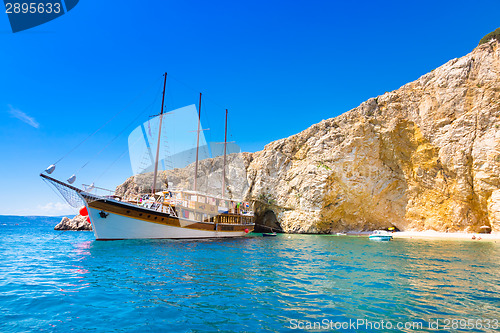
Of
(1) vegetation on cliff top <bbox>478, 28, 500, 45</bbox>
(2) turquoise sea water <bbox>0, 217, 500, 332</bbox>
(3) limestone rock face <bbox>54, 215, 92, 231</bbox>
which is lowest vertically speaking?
(3) limestone rock face <bbox>54, 215, 92, 231</bbox>

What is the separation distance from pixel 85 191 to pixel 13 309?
68.0ft

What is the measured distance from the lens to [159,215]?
28828mm

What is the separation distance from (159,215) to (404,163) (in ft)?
142

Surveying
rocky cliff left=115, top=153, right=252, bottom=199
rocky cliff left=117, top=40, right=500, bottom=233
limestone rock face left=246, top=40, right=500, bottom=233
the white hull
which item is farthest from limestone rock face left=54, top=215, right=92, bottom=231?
limestone rock face left=246, top=40, right=500, bottom=233

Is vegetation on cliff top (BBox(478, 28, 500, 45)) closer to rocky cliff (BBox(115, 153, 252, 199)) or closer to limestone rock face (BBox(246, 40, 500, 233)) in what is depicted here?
limestone rock face (BBox(246, 40, 500, 233))

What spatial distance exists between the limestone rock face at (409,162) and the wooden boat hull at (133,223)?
27379 millimetres

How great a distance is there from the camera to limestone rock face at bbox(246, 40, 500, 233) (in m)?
40.6

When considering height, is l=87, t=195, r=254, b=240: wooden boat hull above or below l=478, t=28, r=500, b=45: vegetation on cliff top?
below

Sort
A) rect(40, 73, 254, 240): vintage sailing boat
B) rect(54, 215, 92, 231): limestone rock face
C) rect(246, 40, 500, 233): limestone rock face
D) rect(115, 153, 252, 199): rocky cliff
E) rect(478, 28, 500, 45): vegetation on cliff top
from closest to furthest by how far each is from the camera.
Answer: rect(40, 73, 254, 240): vintage sailing boat → rect(246, 40, 500, 233): limestone rock face → rect(478, 28, 500, 45): vegetation on cliff top → rect(54, 215, 92, 231): limestone rock face → rect(115, 153, 252, 199): rocky cliff

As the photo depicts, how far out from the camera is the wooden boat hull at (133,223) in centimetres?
2575

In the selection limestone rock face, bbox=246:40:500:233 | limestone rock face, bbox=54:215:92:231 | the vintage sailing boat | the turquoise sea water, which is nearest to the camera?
the turquoise sea water

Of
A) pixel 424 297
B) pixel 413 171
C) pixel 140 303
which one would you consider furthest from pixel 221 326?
pixel 413 171

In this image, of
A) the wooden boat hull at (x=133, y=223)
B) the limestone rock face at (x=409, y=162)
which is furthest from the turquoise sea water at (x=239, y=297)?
the limestone rock face at (x=409, y=162)

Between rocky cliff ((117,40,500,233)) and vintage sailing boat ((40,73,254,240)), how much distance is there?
499 inches
